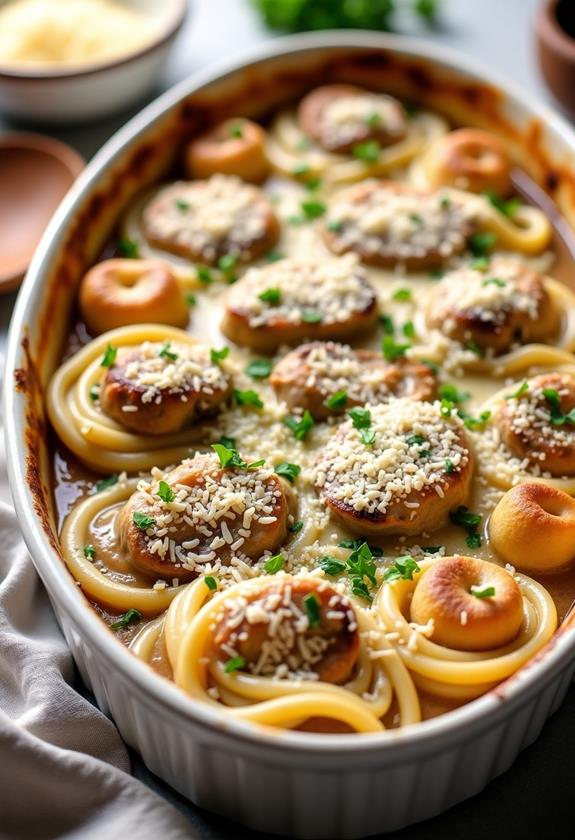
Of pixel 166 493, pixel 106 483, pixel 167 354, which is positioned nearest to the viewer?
pixel 166 493

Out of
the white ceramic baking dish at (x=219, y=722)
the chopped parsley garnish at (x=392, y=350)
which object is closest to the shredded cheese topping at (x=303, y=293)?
the chopped parsley garnish at (x=392, y=350)

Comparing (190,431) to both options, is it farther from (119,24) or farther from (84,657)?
(119,24)

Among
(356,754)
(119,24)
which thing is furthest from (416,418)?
(119,24)

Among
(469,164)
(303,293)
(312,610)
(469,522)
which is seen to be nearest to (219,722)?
(312,610)

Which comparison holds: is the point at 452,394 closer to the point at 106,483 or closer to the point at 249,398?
the point at 249,398

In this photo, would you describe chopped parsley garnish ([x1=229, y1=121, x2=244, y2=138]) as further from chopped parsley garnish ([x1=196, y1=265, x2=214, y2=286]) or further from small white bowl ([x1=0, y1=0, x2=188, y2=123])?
chopped parsley garnish ([x1=196, y1=265, x2=214, y2=286])

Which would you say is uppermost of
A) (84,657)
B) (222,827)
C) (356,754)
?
(356,754)
